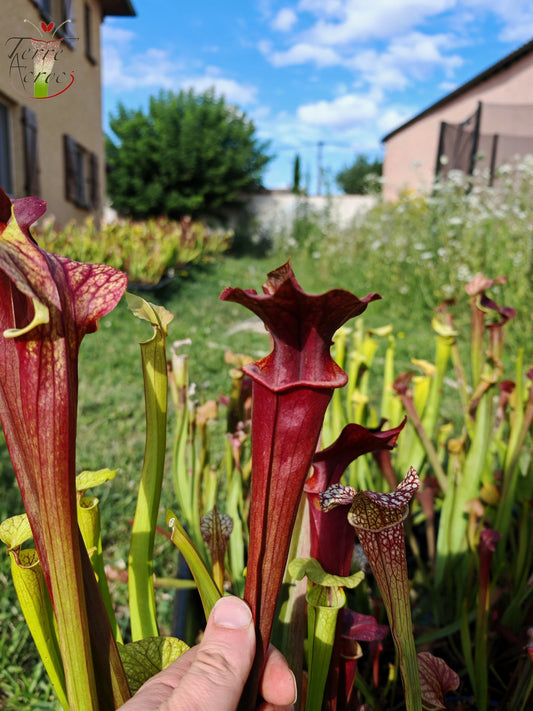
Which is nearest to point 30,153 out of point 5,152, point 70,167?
point 5,152

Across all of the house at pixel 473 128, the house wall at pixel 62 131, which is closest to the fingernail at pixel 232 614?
the house wall at pixel 62 131

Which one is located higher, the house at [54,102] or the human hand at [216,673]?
the house at [54,102]

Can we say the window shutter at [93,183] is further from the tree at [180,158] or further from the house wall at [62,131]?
the tree at [180,158]

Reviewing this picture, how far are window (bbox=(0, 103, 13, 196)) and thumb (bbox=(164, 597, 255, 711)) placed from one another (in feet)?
15.9

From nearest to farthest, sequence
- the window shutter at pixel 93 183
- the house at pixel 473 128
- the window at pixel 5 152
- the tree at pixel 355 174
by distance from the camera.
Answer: the window at pixel 5 152
the window shutter at pixel 93 183
the house at pixel 473 128
the tree at pixel 355 174

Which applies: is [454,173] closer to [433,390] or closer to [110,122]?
[433,390]

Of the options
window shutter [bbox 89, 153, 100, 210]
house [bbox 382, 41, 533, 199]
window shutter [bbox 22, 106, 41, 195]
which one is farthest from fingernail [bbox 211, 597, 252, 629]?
window shutter [bbox 89, 153, 100, 210]

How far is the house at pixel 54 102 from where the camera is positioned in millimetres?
507

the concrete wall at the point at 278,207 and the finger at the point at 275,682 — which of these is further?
the concrete wall at the point at 278,207

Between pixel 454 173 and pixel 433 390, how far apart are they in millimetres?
5945

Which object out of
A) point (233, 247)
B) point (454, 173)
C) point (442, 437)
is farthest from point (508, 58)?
point (442, 437)

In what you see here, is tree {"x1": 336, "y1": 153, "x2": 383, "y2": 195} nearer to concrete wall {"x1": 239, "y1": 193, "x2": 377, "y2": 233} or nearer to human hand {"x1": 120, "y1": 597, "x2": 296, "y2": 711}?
concrete wall {"x1": 239, "y1": 193, "x2": 377, "y2": 233}

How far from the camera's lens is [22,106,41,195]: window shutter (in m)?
4.94

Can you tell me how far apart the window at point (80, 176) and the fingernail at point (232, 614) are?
7.43 m
